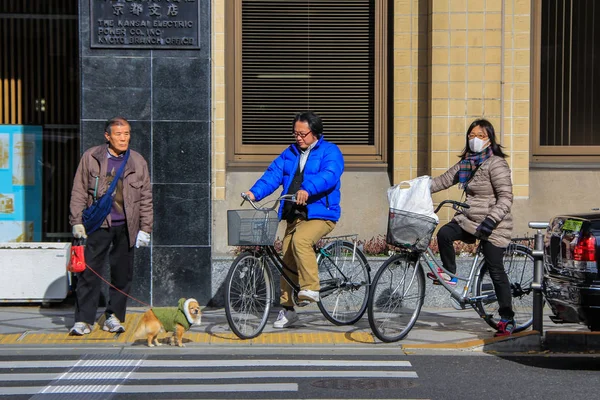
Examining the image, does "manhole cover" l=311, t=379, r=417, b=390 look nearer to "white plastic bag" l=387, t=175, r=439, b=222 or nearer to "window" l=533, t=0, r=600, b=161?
"white plastic bag" l=387, t=175, r=439, b=222

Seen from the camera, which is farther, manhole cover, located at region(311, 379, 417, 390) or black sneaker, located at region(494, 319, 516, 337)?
black sneaker, located at region(494, 319, 516, 337)

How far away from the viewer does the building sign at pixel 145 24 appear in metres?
10.9

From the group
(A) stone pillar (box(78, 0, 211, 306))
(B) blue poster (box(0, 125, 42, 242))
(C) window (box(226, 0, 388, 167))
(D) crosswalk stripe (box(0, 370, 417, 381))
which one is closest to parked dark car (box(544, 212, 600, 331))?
(D) crosswalk stripe (box(0, 370, 417, 381))

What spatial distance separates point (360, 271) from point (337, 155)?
124 centimetres

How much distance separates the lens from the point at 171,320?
A: 8570mm

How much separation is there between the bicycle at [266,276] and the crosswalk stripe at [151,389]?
1.51m

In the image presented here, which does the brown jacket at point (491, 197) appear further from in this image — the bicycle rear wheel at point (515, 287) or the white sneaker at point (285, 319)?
the white sneaker at point (285, 319)

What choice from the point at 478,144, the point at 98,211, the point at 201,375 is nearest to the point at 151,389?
the point at 201,375

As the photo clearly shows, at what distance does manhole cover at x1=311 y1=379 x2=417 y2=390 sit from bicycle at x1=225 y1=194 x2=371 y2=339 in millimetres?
1592

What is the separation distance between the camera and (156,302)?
10883 millimetres

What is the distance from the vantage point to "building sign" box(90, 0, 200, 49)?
35.9ft

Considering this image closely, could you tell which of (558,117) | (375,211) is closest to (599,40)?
(558,117)

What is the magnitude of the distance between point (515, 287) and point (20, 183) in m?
6.17

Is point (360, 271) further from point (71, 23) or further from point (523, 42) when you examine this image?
point (71, 23)
